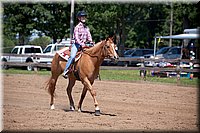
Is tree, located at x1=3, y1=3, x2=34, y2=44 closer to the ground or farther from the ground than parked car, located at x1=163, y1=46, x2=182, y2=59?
farther from the ground

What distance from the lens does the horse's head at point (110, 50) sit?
10352mm

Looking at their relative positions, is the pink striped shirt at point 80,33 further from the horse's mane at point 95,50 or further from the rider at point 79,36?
the horse's mane at point 95,50

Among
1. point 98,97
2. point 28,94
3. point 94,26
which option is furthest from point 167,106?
point 94,26

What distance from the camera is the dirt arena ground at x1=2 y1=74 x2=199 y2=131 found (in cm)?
848

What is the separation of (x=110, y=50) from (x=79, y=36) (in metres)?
1.03

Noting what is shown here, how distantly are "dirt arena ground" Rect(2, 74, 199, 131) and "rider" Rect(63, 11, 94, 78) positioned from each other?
1365 millimetres

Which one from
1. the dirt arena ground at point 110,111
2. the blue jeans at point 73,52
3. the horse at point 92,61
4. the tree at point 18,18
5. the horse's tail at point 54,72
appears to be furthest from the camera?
the tree at point 18,18

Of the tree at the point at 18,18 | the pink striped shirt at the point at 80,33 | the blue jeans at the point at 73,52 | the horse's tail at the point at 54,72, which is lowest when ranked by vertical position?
the horse's tail at the point at 54,72

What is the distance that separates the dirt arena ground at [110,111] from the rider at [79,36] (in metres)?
1.37

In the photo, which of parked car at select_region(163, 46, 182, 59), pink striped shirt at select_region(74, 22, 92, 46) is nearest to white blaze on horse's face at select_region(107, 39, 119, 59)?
pink striped shirt at select_region(74, 22, 92, 46)

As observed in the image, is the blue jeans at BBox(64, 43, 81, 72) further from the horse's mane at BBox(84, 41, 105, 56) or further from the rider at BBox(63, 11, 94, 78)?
the horse's mane at BBox(84, 41, 105, 56)

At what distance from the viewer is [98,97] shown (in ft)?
46.8

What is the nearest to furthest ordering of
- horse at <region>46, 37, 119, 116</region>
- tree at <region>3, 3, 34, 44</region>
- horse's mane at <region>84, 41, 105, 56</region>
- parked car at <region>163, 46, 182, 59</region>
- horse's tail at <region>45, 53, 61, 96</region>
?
horse at <region>46, 37, 119, 116</region>, horse's mane at <region>84, 41, 105, 56</region>, horse's tail at <region>45, 53, 61, 96</region>, parked car at <region>163, 46, 182, 59</region>, tree at <region>3, 3, 34, 44</region>

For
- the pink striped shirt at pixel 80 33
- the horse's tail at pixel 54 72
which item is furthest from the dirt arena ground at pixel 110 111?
the pink striped shirt at pixel 80 33
